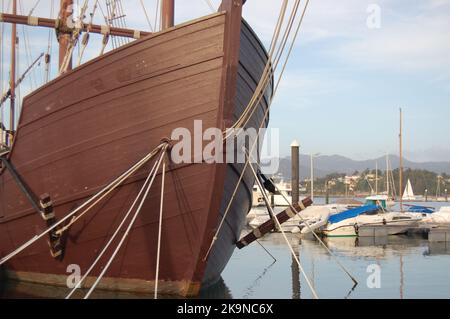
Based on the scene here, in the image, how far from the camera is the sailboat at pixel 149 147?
764 cm

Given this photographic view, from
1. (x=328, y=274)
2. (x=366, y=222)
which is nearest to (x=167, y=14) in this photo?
(x=328, y=274)

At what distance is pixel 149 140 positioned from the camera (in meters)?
7.89

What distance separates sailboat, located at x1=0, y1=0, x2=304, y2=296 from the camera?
764 centimetres

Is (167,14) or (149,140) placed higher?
(167,14)

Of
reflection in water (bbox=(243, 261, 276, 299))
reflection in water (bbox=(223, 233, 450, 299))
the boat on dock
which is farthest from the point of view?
the boat on dock

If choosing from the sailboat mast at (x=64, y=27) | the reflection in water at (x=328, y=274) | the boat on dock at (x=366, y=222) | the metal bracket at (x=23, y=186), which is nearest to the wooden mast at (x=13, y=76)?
the sailboat mast at (x=64, y=27)

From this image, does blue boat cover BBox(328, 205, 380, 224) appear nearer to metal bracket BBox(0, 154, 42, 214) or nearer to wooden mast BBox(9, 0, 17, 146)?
wooden mast BBox(9, 0, 17, 146)

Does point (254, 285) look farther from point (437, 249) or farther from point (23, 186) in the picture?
point (437, 249)

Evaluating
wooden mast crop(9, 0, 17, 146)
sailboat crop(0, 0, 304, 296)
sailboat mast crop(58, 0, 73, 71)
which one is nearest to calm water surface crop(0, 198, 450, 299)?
sailboat crop(0, 0, 304, 296)

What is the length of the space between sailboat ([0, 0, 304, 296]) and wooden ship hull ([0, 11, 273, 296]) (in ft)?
0.05

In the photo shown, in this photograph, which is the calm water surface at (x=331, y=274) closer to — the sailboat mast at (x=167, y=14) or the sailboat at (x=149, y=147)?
the sailboat at (x=149, y=147)

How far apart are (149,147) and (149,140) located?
99 mm
